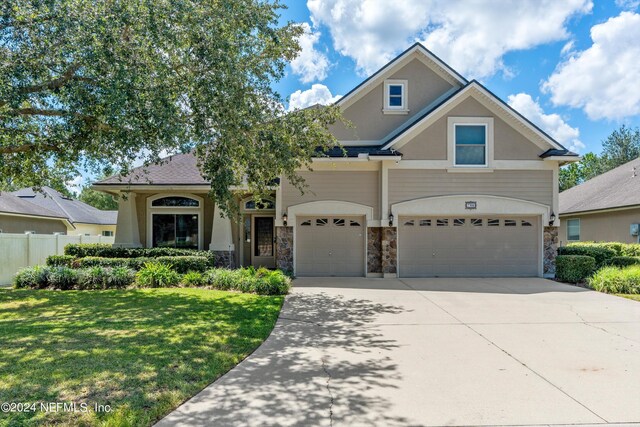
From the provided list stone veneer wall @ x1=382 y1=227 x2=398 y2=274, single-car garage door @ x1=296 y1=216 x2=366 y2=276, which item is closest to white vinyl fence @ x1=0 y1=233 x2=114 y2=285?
single-car garage door @ x1=296 y1=216 x2=366 y2=276

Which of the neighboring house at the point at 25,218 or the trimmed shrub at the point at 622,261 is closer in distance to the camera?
the trimmed shrub at the point at 622,261

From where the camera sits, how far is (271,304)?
8961 millimetres

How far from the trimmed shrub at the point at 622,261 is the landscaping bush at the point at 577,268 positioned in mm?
748

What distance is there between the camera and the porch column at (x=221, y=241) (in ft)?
47.8

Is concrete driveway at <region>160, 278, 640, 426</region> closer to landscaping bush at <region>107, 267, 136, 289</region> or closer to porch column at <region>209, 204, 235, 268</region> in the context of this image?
landscaping bush at <region>107, 267, 136, 289</region>

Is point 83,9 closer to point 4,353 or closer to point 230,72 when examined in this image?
point 230,72

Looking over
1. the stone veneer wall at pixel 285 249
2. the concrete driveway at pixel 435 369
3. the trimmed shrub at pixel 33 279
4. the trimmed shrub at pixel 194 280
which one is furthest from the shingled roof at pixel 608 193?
the trimmed shrub at pixel 33 279

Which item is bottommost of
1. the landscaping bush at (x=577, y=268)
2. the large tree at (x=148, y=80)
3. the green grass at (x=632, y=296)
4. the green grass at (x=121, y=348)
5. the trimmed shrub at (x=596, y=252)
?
the green grass at (x=632, y=296)

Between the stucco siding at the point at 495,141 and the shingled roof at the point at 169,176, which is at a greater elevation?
the stucco siding at the point at 495,141

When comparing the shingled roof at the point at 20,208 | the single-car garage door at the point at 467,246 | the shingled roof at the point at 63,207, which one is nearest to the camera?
the single-car garage door at the point at 467,246

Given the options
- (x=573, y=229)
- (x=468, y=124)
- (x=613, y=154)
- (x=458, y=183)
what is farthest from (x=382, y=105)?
(x=613, y=154)

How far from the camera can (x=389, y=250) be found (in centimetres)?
1359

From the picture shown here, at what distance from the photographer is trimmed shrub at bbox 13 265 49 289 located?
11688mm

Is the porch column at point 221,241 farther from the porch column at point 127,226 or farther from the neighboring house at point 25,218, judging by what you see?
the neighboring house at point 25,218
